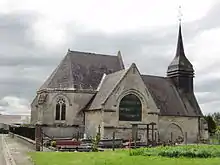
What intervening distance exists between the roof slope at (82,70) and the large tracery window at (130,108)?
6227 mm

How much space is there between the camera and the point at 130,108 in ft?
154

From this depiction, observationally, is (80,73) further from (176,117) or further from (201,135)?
(201,135)

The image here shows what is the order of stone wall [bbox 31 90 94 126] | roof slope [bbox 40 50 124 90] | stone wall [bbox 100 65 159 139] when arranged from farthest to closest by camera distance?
roof slope [bbox 40 50 124 90]
stone wall [bbox 31 90 94 126]
stone wall [bbox 100 65 159 139]

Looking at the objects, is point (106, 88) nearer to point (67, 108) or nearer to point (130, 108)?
point (130, 108)

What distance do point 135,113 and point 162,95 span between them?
7395mm

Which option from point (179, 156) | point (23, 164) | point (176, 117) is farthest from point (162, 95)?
point (23, 164)

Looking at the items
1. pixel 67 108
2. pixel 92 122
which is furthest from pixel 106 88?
pixel 67 108

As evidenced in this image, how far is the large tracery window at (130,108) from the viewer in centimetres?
4612

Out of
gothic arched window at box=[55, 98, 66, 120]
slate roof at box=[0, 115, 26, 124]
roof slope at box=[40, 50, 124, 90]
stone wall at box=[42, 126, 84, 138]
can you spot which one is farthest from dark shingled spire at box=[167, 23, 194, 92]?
slate roof at box=[0, 115, 26, 124]

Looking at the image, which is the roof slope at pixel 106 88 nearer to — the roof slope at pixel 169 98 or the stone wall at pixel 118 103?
the stone wall at pixel 118 103

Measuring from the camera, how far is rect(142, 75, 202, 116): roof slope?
5153 cm

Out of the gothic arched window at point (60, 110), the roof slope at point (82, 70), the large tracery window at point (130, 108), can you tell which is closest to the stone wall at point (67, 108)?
the gothic arched window at point (60, 110)

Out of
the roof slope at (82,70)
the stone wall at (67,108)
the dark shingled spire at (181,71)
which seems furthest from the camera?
the dark shingled spire at (181,71)

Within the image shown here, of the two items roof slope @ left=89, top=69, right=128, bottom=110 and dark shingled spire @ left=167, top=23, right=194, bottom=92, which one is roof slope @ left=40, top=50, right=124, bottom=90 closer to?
roof slope @ left=89, top=69, right=128, bottom=110
